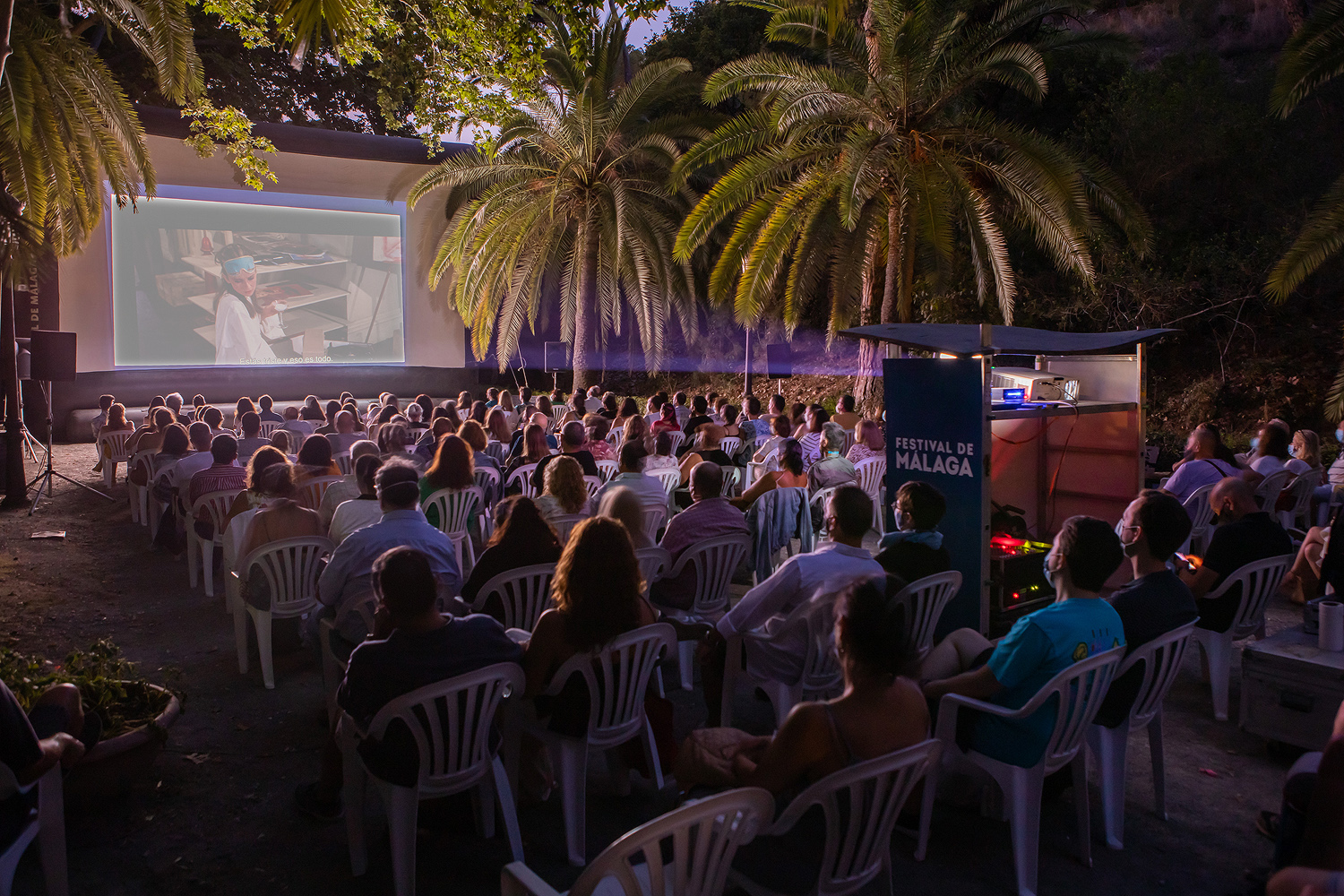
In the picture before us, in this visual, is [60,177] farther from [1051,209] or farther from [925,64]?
[1051,209]

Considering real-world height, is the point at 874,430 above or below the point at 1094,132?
below

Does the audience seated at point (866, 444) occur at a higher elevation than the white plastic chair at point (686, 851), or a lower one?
higher

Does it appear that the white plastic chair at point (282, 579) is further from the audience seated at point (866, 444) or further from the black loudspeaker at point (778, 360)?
the black loudspeaker at point (778, 360)

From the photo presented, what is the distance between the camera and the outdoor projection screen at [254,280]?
656 inches

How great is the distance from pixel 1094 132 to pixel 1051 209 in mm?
5574

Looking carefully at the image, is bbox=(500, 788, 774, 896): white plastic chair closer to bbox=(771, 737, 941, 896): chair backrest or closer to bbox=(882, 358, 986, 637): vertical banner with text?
bbox=(771, 737, 941, 896): chair backrest

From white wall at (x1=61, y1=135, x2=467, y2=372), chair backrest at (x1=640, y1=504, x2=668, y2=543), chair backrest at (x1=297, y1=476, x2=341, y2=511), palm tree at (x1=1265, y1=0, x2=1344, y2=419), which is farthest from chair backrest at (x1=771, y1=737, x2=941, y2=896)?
white wall at (x1=61, y1=135, x2=467, y2=372)

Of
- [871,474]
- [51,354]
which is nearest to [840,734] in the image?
[871,474]

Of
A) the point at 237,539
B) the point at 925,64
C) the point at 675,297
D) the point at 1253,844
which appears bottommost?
the point at 1253,844

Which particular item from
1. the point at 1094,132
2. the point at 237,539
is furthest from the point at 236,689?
the point at 1094,132

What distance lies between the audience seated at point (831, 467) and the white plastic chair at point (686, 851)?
4.80m

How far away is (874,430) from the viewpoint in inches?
337

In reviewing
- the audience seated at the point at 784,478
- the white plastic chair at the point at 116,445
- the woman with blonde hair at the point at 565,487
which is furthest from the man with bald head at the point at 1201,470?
the white plastic chair at the point at 116,445

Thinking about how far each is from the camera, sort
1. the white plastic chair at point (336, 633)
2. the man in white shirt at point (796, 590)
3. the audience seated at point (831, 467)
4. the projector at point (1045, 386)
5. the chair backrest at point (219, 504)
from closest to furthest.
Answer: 1. the man in white shirt at point (796, 590)
2. the white plastic chair at point (336, 633)
3. the projector at point (1045, 386)
4. the chair backrest at point (219, 504)
5. the audience seated at point (831, 467)
